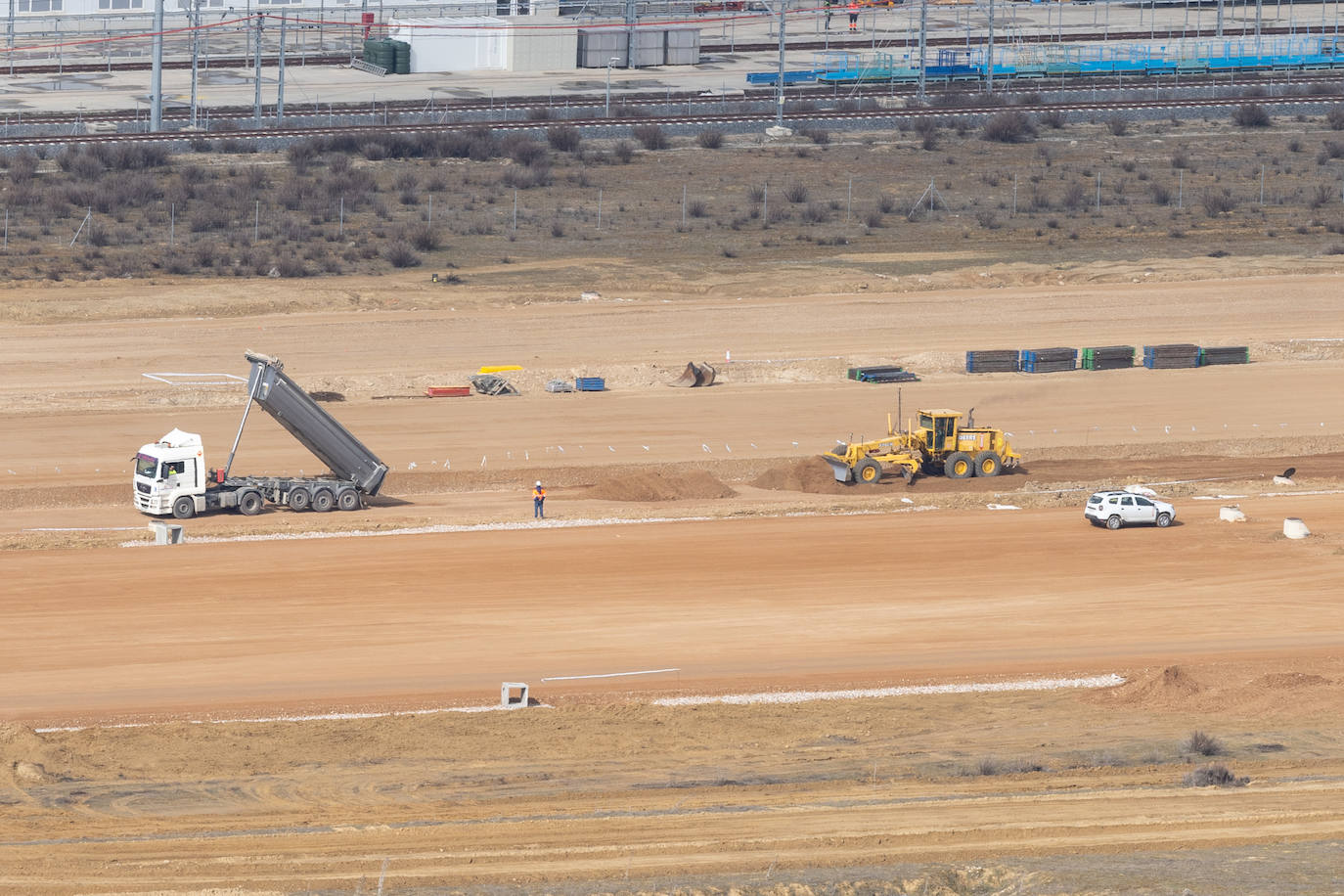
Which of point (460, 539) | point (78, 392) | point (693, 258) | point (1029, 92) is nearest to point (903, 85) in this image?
point (1029, 92)

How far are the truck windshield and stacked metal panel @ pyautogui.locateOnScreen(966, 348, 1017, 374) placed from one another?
24.8 m

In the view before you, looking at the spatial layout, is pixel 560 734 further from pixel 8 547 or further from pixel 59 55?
pixel 59 55

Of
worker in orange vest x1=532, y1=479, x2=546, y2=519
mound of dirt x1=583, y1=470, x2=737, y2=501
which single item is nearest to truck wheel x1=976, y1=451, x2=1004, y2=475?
mound of dirt x1=583, y1=470, x2=737, y2=501

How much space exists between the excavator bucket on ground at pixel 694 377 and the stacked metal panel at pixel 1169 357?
13.0 metres

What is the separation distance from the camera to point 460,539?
37.4 m

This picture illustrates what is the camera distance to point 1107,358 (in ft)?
180

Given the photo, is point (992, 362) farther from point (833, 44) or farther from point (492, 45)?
point (833, 44)

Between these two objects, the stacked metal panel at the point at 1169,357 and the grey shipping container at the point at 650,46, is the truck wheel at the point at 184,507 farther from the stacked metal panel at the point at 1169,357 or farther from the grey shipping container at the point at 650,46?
the grey shipping container at the point at 650,46

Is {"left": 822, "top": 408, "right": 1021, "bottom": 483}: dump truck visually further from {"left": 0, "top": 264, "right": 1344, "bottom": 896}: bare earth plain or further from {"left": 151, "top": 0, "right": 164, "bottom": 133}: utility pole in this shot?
{"left": 151, "top": 0, "right": 164, "bottom": 133}: utility pole

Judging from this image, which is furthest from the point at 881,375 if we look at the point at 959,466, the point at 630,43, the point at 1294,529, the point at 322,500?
the point at 630,43

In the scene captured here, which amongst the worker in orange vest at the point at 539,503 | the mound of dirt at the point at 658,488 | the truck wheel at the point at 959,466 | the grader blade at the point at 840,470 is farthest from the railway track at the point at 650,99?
the worker in orange vest at the point at 539,503

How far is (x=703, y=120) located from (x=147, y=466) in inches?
1980

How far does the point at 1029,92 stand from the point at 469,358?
170ft

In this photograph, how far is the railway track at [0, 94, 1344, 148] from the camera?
77.9 m
